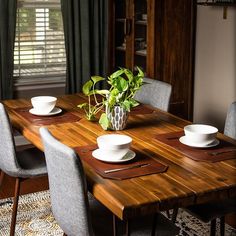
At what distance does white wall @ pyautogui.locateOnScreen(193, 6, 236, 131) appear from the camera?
398 cm

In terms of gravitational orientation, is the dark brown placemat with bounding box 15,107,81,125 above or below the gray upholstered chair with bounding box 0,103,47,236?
above

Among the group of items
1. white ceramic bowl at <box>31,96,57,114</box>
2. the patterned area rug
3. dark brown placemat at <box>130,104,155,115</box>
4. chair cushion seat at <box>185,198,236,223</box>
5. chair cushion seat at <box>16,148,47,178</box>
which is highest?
white ceramic bowl at <box>31,96,57,114</box>

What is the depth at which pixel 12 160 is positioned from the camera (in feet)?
8.68

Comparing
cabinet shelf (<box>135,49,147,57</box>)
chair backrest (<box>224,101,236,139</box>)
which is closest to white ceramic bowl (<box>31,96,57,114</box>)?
chair backrest (<box>224,101,236,139</box>)

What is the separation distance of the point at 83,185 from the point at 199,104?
9.28ft

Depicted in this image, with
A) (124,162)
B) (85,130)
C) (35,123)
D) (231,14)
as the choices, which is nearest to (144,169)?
(124,162)

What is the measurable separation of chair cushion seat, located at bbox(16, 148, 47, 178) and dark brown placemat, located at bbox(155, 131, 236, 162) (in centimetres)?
75

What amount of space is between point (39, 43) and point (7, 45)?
378 millimetres

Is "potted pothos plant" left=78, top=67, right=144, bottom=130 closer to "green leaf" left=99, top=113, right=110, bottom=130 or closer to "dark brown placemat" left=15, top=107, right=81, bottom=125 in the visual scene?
"green leaf" left=99, top=113, right=110, bottom=130

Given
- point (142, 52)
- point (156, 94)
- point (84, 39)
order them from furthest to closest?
point (84, 39), point (142, 52), point (156, 94)

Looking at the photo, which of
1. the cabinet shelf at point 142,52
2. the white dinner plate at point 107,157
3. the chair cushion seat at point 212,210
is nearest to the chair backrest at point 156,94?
the chair cushion seat at point 212,210

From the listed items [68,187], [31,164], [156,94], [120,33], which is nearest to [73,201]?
[68,187]

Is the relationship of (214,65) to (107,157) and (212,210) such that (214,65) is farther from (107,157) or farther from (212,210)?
(107,157)

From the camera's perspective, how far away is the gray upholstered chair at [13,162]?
2549 millimetres
